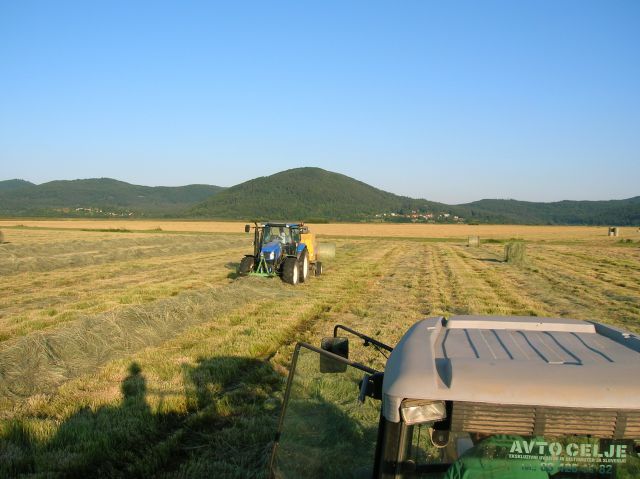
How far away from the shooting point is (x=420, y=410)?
1.88 m

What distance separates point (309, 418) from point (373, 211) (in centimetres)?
17106

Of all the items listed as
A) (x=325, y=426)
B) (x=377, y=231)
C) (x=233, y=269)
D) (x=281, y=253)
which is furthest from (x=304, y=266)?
(x=377, y=231)

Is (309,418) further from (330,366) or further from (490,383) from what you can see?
(490,383)

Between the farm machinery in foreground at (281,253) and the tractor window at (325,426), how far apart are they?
1241 centimetres

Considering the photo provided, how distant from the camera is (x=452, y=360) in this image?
6.48ft

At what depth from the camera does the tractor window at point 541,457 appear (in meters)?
1.88

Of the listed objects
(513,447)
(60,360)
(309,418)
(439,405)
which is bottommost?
(60,360)

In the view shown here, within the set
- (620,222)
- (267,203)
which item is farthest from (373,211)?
(620,222)

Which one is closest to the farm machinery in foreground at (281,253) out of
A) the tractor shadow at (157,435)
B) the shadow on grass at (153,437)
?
the tractor shadow at (157,435)

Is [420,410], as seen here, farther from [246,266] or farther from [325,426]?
[246,266]

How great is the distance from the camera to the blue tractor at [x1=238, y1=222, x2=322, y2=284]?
15.7 m

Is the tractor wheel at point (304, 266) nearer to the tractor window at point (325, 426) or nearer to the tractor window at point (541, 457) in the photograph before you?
the tractor window at point (325, 426)

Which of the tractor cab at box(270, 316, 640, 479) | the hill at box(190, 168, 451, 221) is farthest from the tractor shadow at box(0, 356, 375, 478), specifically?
the hill at box(190, 168, 451, 221)

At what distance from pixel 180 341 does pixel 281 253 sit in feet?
25.4
